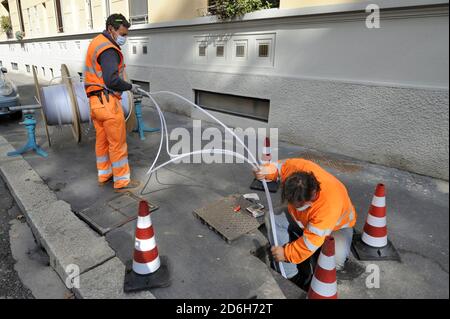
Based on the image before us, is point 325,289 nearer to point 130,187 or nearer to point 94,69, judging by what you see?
point 130,187

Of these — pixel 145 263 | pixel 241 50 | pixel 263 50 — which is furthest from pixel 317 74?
pixel 145 263

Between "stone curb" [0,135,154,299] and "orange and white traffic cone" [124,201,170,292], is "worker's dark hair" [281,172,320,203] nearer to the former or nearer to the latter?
"orange and white traffic cone" [124,201,170,292]

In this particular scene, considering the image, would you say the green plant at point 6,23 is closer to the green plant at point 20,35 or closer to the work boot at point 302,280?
the green plant at point 20,35

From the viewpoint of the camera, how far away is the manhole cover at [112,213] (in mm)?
3033

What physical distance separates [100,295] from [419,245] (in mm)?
2679

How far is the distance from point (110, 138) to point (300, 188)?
2507 millimetres

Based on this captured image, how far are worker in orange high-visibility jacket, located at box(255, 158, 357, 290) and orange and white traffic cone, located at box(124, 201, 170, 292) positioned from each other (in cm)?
91

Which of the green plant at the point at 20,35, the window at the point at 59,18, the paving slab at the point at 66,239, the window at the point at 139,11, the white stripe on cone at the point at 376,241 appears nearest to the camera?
the paving slab at the point at 66,239

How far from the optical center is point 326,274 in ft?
6.54

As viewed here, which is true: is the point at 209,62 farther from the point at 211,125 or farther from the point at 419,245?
the point at 419,245

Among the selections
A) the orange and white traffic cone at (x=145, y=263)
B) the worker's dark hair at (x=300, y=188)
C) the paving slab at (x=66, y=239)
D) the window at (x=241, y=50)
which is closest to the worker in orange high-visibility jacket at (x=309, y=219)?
the worker's dark hair at (x=300, y=188)

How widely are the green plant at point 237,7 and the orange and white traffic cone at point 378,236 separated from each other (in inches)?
181

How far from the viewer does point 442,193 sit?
1377 millimetres
